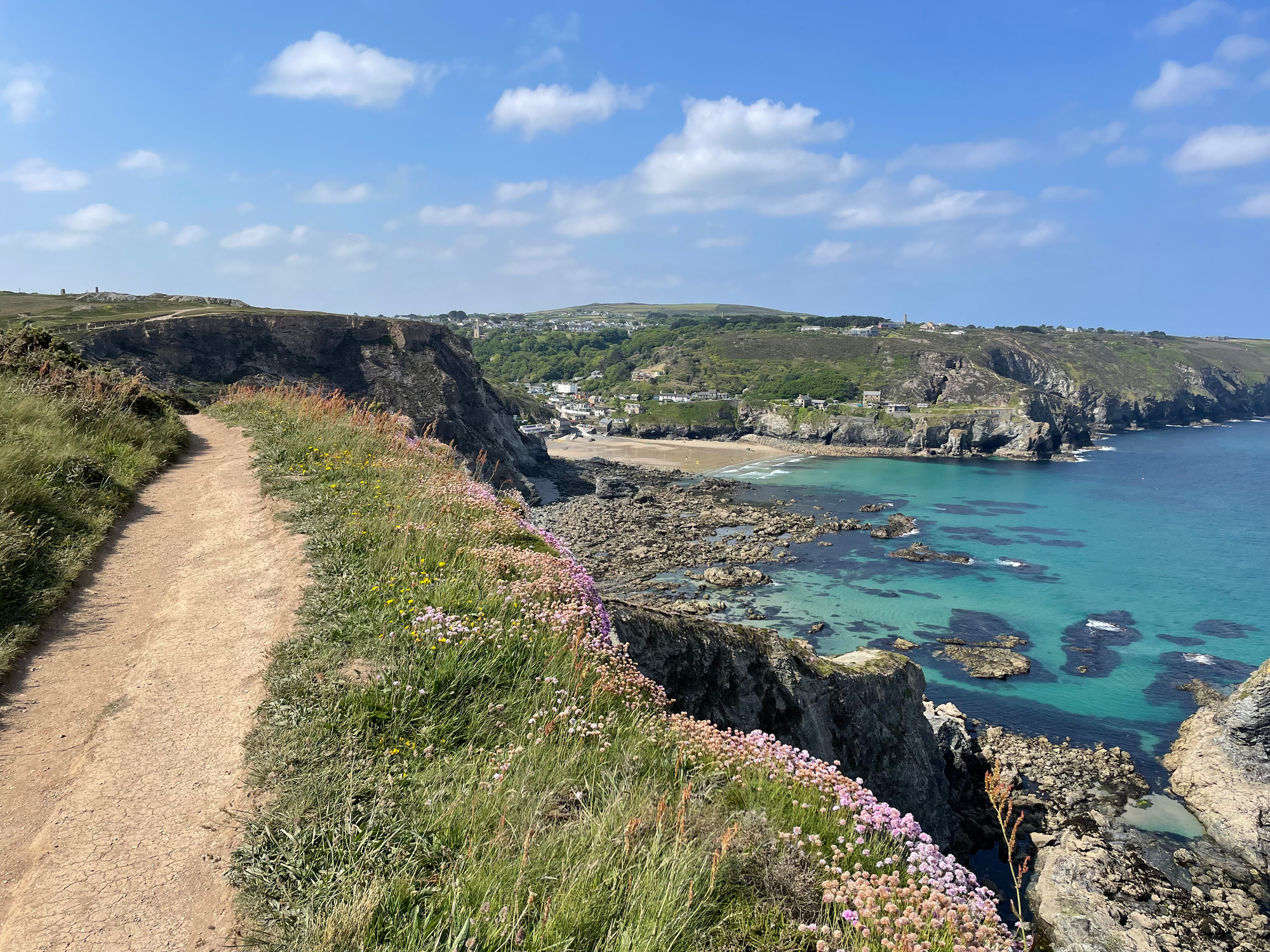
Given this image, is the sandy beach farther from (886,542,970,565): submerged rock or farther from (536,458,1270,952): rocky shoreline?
(536,458,1270,952): rocky shoreline

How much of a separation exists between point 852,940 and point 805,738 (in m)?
10.5

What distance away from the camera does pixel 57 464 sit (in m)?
8.98

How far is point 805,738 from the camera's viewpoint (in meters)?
12.9

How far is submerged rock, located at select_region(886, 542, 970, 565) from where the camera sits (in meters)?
53.2

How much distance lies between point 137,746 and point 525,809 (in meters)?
2.84

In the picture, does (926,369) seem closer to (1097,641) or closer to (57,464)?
(1097,641)

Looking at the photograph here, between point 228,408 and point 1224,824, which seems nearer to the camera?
point 228,408

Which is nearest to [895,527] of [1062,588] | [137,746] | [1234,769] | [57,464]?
[1062,588]

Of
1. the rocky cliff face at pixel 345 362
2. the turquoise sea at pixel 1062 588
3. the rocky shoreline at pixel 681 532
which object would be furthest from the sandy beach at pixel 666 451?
the rocky shoreline at pixel 681 532

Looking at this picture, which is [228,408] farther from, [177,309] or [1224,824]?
[177,309]

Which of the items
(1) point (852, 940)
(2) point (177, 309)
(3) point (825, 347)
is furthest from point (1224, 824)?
(3) point (825, 347)

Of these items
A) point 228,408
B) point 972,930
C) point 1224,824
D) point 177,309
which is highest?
point 177,309

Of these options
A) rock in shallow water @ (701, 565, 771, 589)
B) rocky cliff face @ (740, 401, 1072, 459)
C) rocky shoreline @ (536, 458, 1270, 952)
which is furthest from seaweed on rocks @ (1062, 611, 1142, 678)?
rocky cliff face @ (740, 401, 1072, 459)

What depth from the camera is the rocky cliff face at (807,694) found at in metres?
10.7
